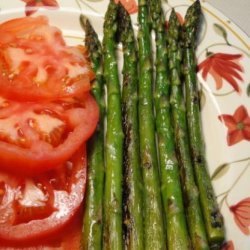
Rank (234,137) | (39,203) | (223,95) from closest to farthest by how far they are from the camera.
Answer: (39,203) < (234,137) < (223,95)

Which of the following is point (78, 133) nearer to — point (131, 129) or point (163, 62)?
point (131, 129)

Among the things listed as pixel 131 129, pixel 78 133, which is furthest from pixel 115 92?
pixel 78 133

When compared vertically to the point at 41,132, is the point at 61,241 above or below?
below

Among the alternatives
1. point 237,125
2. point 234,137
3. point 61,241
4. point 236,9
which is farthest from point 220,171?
point 236,9

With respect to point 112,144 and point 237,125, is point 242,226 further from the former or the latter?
point 112,144

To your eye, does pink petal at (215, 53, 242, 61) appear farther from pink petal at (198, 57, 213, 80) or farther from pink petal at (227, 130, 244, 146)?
pink petal at (227, 130, 244, 146)

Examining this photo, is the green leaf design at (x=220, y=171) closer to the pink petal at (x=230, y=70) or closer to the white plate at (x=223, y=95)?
the white plate at (x=223, y=95)

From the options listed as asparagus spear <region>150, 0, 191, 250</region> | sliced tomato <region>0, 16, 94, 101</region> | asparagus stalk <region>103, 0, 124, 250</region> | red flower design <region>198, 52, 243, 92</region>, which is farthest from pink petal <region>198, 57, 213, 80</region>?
sliced tomato <region>0, 16, 94, 101</region>
